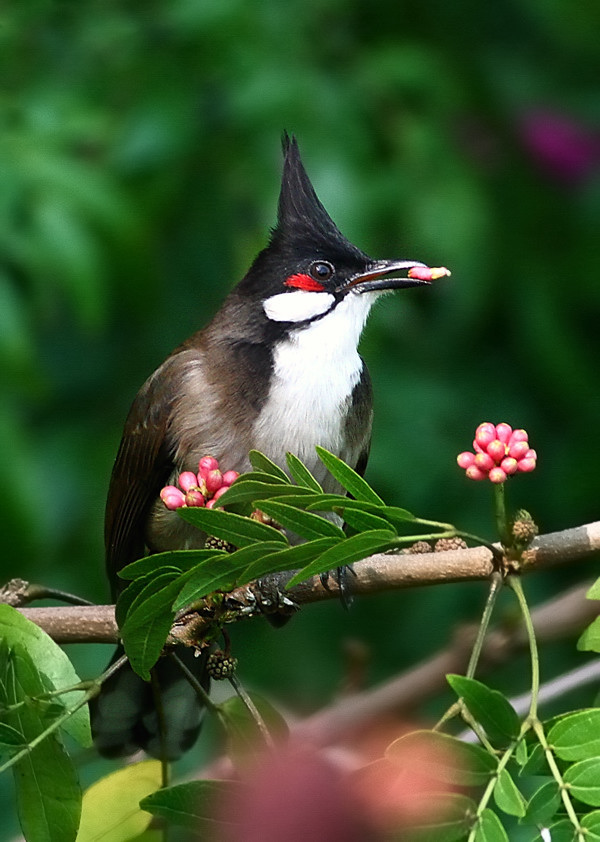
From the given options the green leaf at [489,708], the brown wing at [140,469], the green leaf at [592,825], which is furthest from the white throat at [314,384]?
the green leaf at [592,825]

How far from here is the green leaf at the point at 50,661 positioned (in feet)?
5.32

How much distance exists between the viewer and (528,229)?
3.70 metres

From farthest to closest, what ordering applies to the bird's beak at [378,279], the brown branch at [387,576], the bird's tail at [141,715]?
the bird's beak at [378,279] → the bird's tail at [141,715] → the brown branch at [387,576]

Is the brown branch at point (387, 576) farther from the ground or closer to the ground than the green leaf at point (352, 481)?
closer to the ground

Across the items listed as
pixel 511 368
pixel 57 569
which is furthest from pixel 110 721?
pixel 511 368

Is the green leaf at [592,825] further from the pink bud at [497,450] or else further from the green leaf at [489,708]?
the pink bud at [497,450]

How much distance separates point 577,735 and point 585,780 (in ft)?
0.16

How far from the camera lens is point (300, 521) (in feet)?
4.90

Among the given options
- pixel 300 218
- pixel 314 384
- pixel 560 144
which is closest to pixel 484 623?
pixel 314 384

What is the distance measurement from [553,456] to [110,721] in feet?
4.81

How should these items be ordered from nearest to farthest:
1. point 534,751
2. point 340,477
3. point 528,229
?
1. point 534,751
2. point 340,477
3. point 528,229

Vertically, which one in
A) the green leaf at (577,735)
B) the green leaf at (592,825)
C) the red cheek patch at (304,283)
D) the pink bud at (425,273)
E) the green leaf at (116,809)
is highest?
the pink bud at (425,273)

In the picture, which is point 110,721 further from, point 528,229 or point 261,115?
point 528,229

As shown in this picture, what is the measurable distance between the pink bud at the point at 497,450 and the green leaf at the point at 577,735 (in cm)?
34
